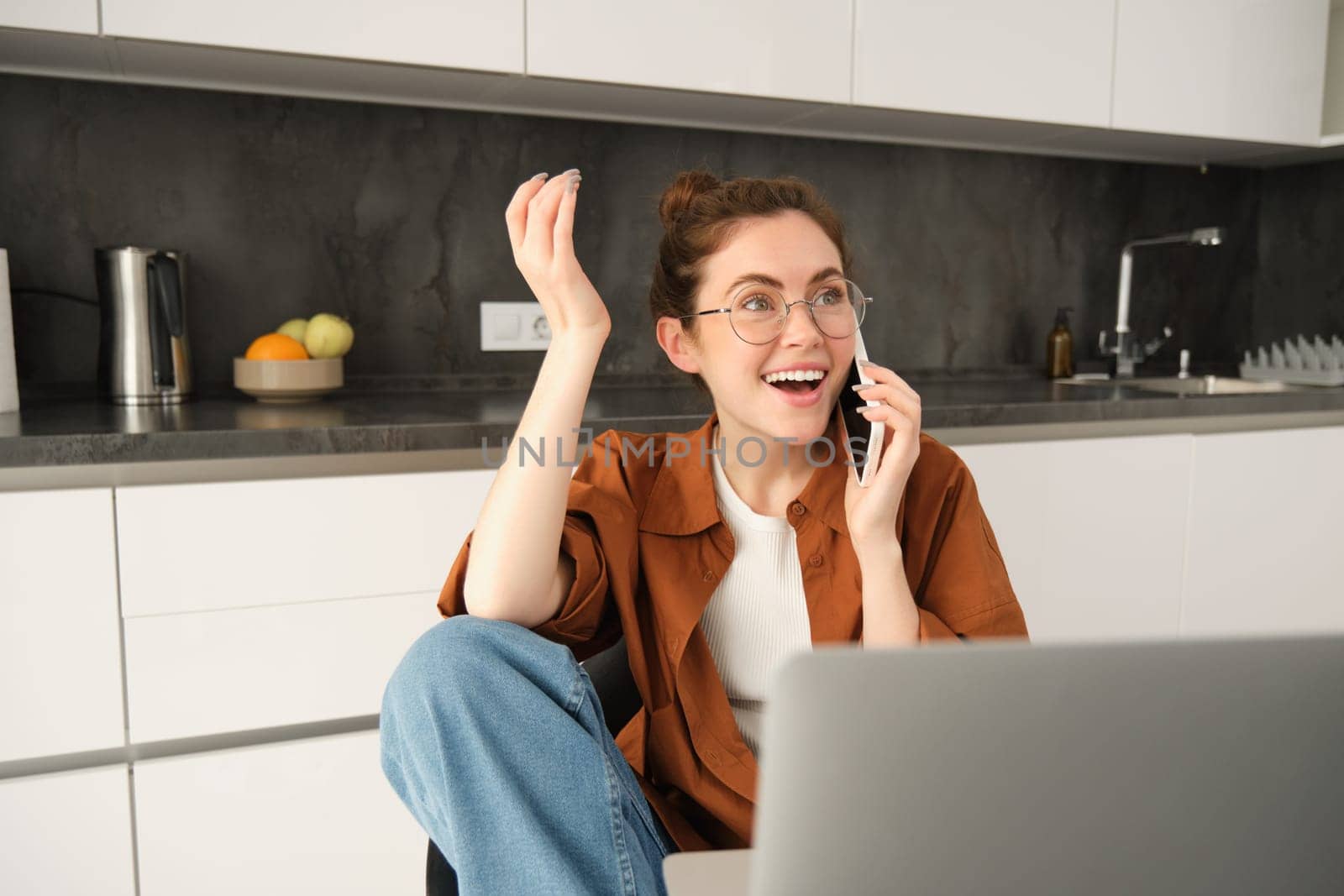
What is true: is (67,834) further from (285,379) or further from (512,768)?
(512,768)

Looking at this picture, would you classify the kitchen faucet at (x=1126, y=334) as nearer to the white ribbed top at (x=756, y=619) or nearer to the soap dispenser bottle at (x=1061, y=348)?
the soap dispenser bottle at (x=1061, y=348)

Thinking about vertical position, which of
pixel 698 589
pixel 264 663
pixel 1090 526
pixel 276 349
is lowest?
pixel 264 663

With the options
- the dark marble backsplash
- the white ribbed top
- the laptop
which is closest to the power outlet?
the dark marble backsplash

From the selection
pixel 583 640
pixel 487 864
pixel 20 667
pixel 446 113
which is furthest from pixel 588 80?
pixel 487 864

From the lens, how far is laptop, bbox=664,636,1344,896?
434 millimetres

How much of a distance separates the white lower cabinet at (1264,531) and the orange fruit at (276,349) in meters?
1.81

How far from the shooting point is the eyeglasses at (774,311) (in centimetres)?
117

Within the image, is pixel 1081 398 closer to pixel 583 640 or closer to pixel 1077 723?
pixel 583 640

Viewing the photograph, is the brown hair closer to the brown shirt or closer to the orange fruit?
the brown shirt

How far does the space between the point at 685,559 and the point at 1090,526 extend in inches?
49.6

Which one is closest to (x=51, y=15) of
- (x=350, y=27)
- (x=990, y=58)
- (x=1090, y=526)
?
(x=350, y=27)

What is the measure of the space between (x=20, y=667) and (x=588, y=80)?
1307mm

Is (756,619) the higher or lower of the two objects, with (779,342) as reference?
lower

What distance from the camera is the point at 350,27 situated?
5.69 ft
